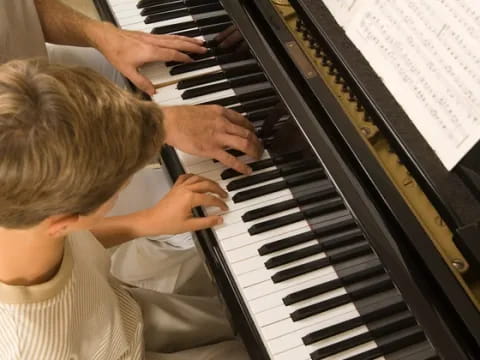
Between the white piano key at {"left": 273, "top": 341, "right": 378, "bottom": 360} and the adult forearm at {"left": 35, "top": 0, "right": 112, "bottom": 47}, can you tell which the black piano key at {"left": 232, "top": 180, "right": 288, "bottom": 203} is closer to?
the white piano key at {"left": 273, "top": 341, "right": 378, "bottom": 360}

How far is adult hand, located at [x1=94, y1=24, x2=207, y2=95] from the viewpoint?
61.3 inches

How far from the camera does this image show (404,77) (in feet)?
3.50

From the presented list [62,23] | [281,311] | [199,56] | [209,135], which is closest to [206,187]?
[209,135]

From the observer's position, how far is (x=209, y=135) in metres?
1.39

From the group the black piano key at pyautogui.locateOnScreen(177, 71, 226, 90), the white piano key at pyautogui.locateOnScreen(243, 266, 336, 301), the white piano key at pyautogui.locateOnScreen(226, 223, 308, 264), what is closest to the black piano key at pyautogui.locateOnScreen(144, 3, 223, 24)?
the black piano key at pyautogui.locateOnScreen(177, 71, 226, 90)

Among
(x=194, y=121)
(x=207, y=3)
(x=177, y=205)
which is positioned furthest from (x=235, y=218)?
(x=207, y=3)

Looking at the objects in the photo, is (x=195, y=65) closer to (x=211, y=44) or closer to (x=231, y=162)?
(x=211, y=44)

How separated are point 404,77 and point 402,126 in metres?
0.10

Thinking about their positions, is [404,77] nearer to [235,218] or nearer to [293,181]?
[293,181]

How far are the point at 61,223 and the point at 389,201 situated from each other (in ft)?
2.12

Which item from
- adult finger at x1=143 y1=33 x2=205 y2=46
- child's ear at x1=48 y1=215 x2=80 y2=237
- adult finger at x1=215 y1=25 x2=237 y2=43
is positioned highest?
adult finger at x1=143 y1=33 x2=205 y2=46

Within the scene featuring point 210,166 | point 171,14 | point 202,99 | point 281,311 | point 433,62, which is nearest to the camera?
point 433,62

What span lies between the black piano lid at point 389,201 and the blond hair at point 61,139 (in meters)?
0.47

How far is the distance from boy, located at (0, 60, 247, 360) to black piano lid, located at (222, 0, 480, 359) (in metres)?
0.32
